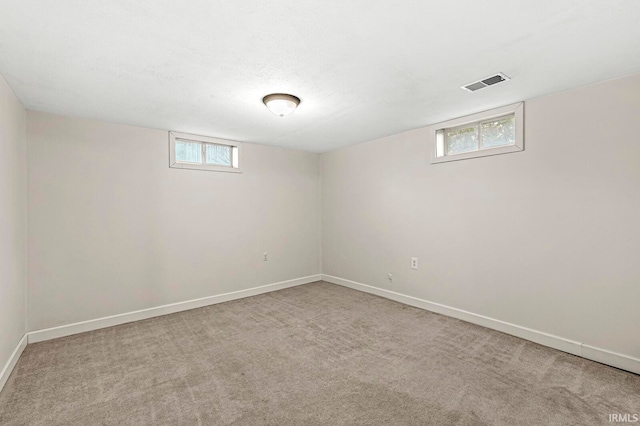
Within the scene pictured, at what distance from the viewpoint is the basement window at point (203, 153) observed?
13.8 feet

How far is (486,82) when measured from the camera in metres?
2.67

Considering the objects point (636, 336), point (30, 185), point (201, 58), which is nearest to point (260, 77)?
point (201, 58)

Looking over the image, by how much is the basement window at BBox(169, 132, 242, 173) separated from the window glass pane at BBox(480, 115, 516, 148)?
3392 mm

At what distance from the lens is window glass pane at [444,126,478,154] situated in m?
3.71

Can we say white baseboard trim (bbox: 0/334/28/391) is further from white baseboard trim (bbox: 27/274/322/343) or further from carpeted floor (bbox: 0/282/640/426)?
white baseboard trim (bbox: 27/274/322/343)

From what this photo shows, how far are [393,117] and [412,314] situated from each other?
2445 millimetres

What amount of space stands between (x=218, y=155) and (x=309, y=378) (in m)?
3.46

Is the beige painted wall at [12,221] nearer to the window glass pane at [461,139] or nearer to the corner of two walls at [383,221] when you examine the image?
the corner of two walls at [383,221]

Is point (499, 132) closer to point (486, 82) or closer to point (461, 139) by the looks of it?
point (461, 139)

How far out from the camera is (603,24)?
1832 millimetres

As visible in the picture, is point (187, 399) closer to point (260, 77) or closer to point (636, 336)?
point (260, 77)

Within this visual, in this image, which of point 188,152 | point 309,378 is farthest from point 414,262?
point 188,152

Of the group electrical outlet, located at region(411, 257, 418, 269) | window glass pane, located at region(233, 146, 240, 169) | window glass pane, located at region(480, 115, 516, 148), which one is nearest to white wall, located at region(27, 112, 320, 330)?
window glass pane, located at region(233, 146, 240, 169)

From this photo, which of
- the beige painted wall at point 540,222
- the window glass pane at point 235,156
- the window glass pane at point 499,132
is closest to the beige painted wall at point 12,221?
the window glass pane at point 235,156
